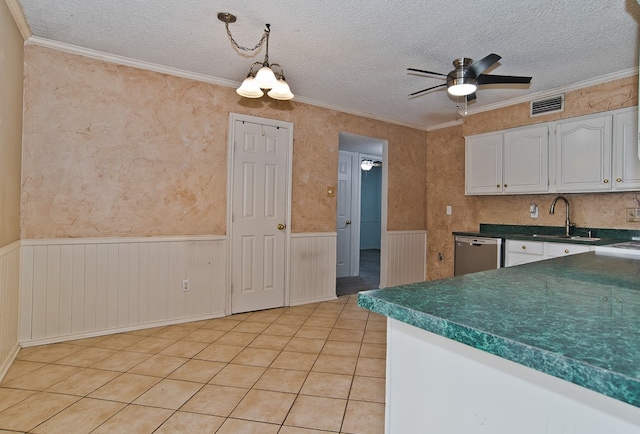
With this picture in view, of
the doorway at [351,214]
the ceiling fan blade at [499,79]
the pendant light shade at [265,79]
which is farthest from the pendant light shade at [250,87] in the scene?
the doorway at [351,214]

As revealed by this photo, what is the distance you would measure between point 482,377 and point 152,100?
→ 11.4 ft

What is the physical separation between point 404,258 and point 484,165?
5.62ft

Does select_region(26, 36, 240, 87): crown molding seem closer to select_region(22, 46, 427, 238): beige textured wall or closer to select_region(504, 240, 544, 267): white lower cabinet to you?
select_region(22, 46, 427, 238): beige textured wall

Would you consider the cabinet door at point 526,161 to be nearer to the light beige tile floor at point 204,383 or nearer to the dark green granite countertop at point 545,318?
the light beige tile floor at point 204,383

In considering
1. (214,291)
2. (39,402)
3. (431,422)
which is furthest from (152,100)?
(431,422)

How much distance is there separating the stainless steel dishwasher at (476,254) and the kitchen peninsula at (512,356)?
2763 millimetres

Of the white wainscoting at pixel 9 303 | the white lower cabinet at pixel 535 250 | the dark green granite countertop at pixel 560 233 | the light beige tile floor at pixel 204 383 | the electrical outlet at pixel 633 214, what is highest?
the electrical outlet at pixel 633 214

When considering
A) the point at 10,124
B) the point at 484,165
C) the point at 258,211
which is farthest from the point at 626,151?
the point at 10,124

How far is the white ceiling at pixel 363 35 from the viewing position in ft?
7.48

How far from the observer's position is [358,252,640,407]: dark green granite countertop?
20.9 inches

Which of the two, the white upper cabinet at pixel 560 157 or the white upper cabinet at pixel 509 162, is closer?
the white upper cabinet at pixel 560 157

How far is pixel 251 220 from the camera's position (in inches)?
147

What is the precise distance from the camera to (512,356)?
61 centimetres

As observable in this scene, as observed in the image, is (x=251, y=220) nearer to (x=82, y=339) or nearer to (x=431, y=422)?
(x=82, y=339)
